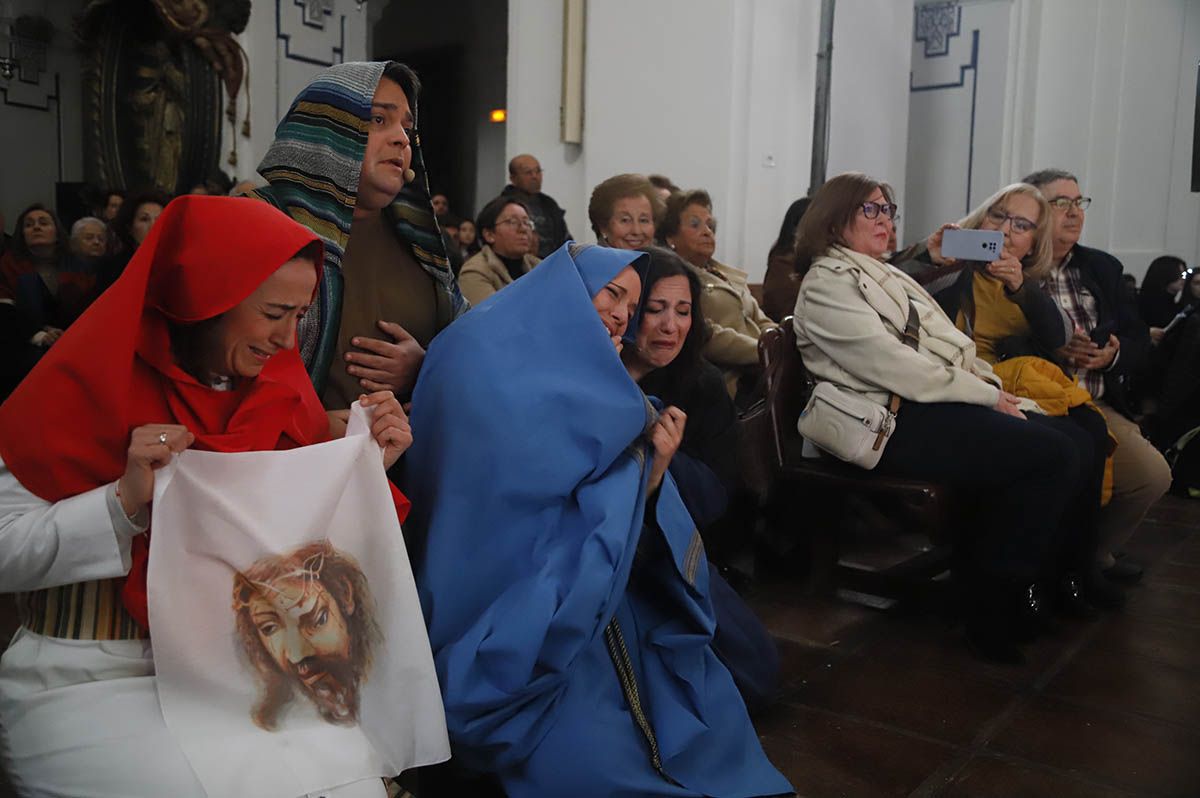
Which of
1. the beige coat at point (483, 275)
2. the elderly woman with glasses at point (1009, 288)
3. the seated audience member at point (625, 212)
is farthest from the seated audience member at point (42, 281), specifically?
the elderly woman with glasses at point (1009, 288)

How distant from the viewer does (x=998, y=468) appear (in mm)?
3213

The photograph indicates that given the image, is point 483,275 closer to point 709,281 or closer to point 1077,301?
point 709,281

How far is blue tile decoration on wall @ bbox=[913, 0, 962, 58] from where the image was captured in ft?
28.2

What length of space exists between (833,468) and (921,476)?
29 cm

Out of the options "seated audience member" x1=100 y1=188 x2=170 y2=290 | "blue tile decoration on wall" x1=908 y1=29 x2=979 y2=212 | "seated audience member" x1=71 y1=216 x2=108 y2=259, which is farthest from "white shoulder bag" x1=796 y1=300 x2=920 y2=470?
"blue tile decoration on wall" x1=908 y1=29 x2=979 y2=212

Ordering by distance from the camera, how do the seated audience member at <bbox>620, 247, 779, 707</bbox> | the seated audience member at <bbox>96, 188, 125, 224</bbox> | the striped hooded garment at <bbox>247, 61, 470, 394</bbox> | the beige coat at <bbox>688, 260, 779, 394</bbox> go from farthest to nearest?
the seated audience member at <bbox>96, 188, 125, 224</bbox> < the beige coat at <bbox>688, 260, 779, 394</bbox> < the seated audience member at <bbox>620, 247, 779, 707</bbox> < the striped hooded garment at <bbox>247, 61, 470, 394</bbox>

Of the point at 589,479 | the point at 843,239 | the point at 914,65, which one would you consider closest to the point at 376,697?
the point at 589,479

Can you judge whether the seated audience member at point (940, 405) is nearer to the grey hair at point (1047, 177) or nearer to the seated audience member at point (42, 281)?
the grey hair at point (1047, 177)

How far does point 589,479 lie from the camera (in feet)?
6.73

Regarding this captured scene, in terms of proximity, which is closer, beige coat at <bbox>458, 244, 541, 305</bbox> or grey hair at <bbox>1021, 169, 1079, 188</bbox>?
grey hair at <bbox>1021, 169, 1079, 188</bbox>

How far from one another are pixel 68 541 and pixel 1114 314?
3.84m

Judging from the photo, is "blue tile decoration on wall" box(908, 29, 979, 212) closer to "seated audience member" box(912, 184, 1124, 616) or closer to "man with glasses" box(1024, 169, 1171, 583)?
"man with glasses" box(1024, 169, 1171, 583)

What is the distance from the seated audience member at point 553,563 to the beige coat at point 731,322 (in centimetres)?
179

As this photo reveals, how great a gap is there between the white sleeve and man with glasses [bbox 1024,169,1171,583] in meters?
3.44
